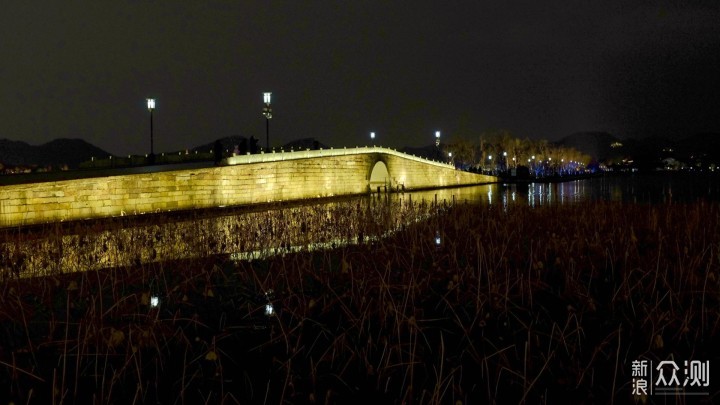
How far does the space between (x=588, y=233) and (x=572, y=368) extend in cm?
682

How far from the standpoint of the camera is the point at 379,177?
48875 mm

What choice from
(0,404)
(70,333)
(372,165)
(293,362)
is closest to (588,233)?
(293,362)

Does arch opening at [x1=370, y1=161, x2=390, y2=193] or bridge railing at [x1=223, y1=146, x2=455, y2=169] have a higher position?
bridge railing at [x1=223, y1=146, x2=455, y2=169]

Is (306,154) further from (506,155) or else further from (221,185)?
(506,155)

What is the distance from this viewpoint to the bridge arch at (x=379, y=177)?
4622 centimetres

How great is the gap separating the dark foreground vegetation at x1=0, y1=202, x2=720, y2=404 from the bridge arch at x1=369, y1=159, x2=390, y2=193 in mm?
38393

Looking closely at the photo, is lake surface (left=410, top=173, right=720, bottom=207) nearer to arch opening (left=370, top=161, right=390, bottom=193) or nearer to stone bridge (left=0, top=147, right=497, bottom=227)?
arch opening (left=370, top=161, right=390, bottom=193)

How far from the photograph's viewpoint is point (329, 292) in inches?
249

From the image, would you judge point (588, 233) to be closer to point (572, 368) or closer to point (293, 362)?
point (572, 368)

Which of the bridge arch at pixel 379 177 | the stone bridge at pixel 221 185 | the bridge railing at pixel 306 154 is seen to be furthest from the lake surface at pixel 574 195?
the bridge railing at pixel 306 154

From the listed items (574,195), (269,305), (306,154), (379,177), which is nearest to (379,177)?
(379,177)

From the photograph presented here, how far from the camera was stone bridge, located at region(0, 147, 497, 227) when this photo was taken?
63.3ft

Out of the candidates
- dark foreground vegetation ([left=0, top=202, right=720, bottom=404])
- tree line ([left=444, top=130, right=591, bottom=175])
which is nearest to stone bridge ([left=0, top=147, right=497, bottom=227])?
dark foreground vegetation ([left=0, top=202, right=720, bottom=404])

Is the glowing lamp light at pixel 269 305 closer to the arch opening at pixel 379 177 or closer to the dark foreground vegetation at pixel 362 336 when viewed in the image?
the dark foreground vegetation at pixel 362 336
